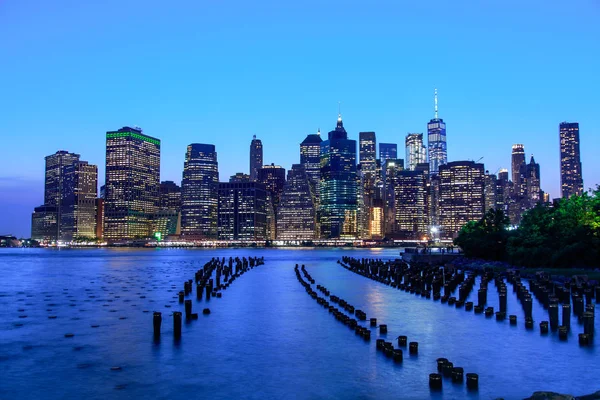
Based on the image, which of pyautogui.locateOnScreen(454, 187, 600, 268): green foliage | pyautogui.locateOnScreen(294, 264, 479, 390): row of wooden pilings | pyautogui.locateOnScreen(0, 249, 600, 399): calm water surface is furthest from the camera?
pyautogui.locateOnScreen(454, 187, 600, 268): green foliage

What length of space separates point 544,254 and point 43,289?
6023 cm

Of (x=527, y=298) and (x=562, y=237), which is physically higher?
(x=562, y=237)

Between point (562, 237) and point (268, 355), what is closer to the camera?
point (268, 355)

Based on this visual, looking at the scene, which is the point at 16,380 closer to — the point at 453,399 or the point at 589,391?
the point at 453,399

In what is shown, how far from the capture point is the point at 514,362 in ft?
81.2

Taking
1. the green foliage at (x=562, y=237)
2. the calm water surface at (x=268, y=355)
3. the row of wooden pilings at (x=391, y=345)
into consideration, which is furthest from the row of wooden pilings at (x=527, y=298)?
the row of wooden pilings at (x=391, y=345)

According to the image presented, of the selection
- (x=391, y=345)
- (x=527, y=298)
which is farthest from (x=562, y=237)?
(x=391, y=345)

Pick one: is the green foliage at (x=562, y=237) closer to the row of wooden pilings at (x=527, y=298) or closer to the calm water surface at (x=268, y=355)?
the row of wooden pilings at (x=527, y=298)

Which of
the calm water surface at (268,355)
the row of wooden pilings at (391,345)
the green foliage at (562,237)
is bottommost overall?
the calm water surface at (268,355)

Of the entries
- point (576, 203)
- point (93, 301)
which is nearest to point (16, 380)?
point (93, 301)

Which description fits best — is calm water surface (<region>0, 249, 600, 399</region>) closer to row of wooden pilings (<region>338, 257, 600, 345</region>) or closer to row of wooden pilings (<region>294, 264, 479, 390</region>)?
row of wooden pilings (<region>294, 264, 479, 390</region>)

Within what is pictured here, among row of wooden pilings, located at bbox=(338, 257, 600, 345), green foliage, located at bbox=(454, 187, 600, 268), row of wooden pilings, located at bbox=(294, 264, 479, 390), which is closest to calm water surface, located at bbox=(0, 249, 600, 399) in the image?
row of wooden pilings, located at bbox=(294, 264, 479, 390)

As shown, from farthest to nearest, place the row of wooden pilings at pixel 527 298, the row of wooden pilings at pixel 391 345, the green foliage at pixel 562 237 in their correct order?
1. the green foliage at pixel 562 237
2. the row of wooden pilings at pixel 527 298
3. the row of wooden pilings at pixel 391 345

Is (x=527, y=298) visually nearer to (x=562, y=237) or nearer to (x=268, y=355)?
(x=268, y=355)
